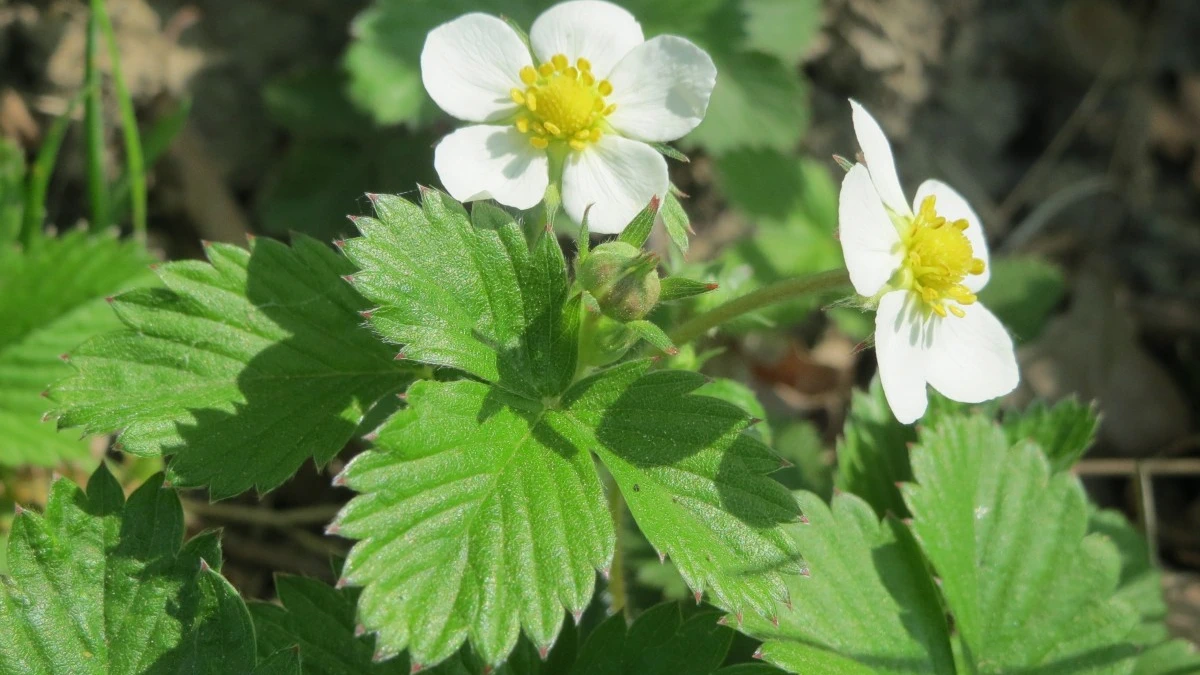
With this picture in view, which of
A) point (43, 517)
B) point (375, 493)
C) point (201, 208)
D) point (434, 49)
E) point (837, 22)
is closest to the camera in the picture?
point (375, 493)

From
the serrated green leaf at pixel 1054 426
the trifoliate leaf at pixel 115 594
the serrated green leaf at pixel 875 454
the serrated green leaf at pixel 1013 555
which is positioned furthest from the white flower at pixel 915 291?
the trifoliate leaf at pixel 115 594

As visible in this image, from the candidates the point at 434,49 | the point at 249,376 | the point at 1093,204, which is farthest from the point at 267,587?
the point at 1093,204

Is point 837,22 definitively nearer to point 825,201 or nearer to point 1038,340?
point 825,201

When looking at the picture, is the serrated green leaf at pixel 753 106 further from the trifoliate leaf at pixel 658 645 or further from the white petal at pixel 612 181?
the trifoliate leaf at pixel 658 645

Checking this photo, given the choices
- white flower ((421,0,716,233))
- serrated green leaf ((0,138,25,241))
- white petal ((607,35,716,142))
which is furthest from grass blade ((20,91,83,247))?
white petal ((607,35,716,142))

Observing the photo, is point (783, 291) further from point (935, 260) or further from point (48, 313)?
point (48, 313)
